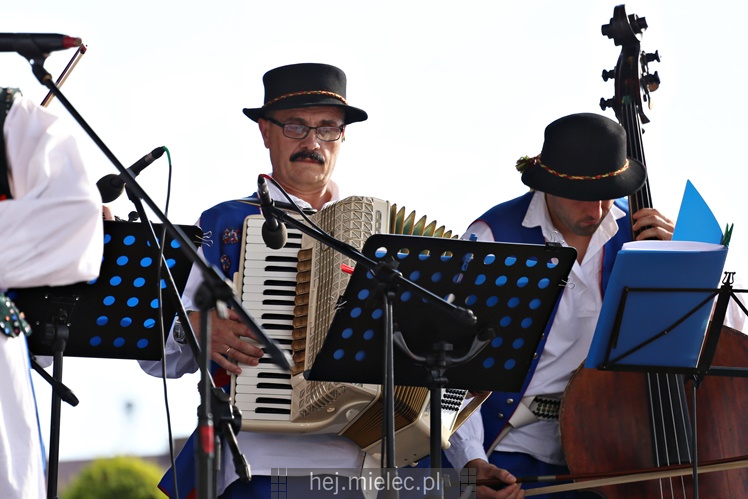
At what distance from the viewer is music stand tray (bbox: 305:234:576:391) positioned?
12.5 ft

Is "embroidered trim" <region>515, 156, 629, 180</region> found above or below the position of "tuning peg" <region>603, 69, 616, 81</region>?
below

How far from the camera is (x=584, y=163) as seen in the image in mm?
5055

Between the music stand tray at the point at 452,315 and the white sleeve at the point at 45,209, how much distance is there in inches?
34.1

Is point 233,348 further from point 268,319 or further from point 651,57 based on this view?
point 651,57

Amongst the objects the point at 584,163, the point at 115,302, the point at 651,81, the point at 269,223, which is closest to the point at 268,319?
the point at 115,302

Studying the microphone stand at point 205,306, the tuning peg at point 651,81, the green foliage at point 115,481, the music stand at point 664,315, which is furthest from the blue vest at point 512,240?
the green foliage at point 115,481

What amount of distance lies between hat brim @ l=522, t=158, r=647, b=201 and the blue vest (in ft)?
0.61

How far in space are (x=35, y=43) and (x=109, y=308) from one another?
1.23m

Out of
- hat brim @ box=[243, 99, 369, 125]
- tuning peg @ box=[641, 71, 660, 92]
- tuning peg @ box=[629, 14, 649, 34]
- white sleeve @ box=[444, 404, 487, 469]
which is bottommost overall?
white sleeve @ box=[444, 404, 487, 469]

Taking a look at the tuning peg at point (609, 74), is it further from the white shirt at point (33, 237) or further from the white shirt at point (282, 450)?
the white shirt at point (33, 237)

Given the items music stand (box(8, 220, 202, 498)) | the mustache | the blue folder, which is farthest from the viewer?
the mustache

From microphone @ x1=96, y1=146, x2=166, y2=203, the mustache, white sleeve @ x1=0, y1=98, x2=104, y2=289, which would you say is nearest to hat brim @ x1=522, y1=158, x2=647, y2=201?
the mustache

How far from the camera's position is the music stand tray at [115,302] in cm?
400

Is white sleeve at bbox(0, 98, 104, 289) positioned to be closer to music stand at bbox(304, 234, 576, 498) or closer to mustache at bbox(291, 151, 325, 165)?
music stand at bbox(304, 234, 576, 498)
